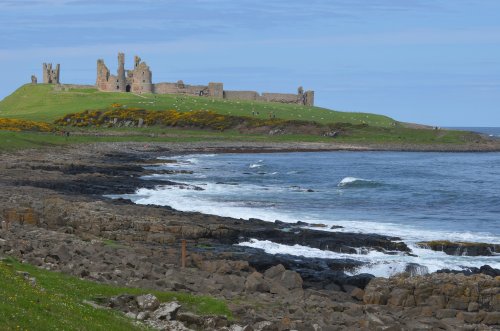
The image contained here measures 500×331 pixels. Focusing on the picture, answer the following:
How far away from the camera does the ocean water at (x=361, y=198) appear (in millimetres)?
34453

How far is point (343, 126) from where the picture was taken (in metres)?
130

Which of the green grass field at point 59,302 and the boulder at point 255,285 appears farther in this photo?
the boulder at point 255,285

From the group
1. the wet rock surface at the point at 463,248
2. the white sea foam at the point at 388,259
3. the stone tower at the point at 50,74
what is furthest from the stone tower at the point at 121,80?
the wet rock surface at the point at 463,248

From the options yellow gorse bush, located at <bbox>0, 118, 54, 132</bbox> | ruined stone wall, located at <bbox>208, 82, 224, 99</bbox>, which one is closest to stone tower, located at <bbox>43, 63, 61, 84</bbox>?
ruined stone wall, located at <bbox>208, 82, 224, 99</bbox>

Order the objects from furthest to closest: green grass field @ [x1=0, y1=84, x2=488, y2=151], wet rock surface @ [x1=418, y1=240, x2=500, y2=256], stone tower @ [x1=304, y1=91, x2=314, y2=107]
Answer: stone tower @ [x1=304, y1=91, x2=314, y2=107] → green grass field @ [x1=0, y1=84, x2=488, y2=151] → wet rock surface @ [x1=418, y1=240, x2=500, y2=256]

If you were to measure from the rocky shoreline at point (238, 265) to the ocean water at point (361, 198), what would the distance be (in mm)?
2106

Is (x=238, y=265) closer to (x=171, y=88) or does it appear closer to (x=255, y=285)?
(x=255, y=285)

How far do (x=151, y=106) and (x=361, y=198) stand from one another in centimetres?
8586

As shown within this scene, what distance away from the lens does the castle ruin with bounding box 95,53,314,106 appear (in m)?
159

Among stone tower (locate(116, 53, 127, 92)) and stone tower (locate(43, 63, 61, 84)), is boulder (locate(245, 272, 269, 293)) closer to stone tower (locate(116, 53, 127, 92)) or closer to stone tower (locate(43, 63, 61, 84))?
stone tower (locate(116, 53, 127, 92))

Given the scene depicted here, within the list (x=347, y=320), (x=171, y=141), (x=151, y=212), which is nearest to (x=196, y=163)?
(x=171, y=141)

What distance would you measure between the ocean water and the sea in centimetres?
5

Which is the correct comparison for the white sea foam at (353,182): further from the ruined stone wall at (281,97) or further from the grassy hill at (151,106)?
the ruined stone wall at (281,97)

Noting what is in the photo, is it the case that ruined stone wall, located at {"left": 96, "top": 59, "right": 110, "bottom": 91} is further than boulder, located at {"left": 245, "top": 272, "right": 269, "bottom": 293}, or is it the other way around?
ruined stone wall, located at {"left": 96, "top": 59, "right": 110, "bottom": 91}
